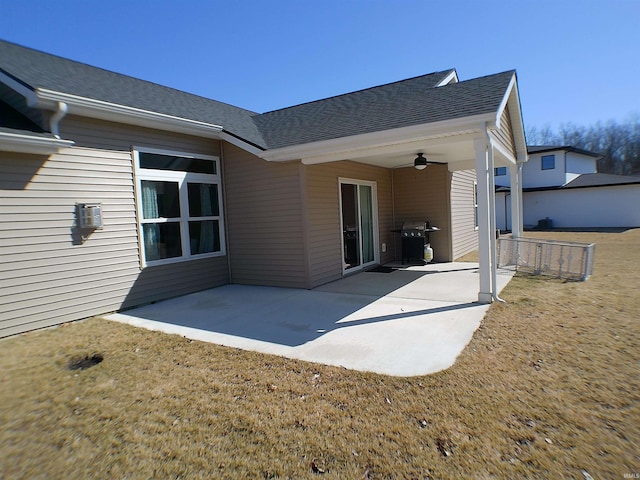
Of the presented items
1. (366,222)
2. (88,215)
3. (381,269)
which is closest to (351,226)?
(366,222)

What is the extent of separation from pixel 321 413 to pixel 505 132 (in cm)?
767

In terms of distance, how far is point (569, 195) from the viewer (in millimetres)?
21484

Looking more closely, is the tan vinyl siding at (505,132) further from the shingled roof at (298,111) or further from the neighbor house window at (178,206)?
the neighbor house window at (178,206)

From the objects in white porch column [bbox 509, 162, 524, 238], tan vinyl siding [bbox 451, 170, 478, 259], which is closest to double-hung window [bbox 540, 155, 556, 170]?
tan vinyl siding [bbox 451, 170, 478, 259]

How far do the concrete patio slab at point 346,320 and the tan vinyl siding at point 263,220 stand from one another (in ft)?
1.31

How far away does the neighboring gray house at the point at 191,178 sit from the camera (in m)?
5.07

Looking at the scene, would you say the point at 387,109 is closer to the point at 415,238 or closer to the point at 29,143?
the point at 415,238

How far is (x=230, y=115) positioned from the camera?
364 inches

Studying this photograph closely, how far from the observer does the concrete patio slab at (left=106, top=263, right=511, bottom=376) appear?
3824 mm

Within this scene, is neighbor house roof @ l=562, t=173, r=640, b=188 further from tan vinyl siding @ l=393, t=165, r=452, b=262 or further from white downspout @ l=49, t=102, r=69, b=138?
white downspout @ l=49, t=102, r=69, b=138

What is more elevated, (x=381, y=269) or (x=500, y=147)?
(x=500, y=147)

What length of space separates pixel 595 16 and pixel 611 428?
7.40 m

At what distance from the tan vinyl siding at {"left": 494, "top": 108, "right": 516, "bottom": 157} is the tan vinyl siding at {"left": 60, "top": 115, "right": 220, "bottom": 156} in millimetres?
6038

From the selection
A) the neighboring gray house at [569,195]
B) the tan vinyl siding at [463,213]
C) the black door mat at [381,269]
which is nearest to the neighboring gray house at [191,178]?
the black door mat at [381,269]
